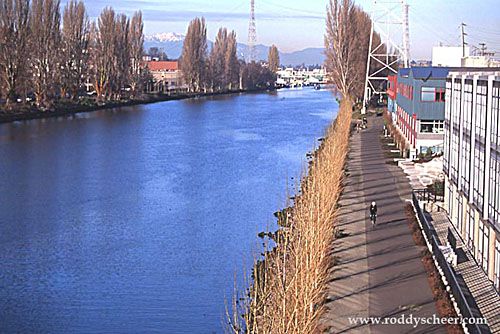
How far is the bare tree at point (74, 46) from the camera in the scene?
26703 millimetres

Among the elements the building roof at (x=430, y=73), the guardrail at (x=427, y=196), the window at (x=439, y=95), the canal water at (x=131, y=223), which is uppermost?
the building roof at (x=430, y=73)

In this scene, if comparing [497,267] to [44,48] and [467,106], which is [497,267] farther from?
[44,48]

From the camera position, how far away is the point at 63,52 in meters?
26.1

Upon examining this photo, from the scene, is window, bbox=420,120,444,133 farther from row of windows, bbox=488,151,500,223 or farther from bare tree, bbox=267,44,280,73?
bare tree, bbox=267,44,280,73

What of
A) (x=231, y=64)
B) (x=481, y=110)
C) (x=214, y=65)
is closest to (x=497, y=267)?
(x=481, y=110)

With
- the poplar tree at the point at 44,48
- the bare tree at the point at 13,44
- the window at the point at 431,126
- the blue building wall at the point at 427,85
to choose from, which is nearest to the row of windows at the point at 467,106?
the blue building wall at the point at 427,85

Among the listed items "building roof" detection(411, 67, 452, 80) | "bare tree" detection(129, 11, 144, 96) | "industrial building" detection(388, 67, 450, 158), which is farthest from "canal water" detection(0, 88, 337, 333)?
"bare tree" detection(129, 11, 144, 96)

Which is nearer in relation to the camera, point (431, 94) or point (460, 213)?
point (460, 213)

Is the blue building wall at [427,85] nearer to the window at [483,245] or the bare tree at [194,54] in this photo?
the window at [483,245]

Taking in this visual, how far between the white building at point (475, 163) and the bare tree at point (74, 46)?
65.4ft

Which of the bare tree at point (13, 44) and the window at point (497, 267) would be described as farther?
the bare tree at point (13, 44)

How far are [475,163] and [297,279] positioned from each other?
127 inches

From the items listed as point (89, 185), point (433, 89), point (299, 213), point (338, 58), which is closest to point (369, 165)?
point (433, 89)

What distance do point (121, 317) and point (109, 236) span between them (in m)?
2.57
